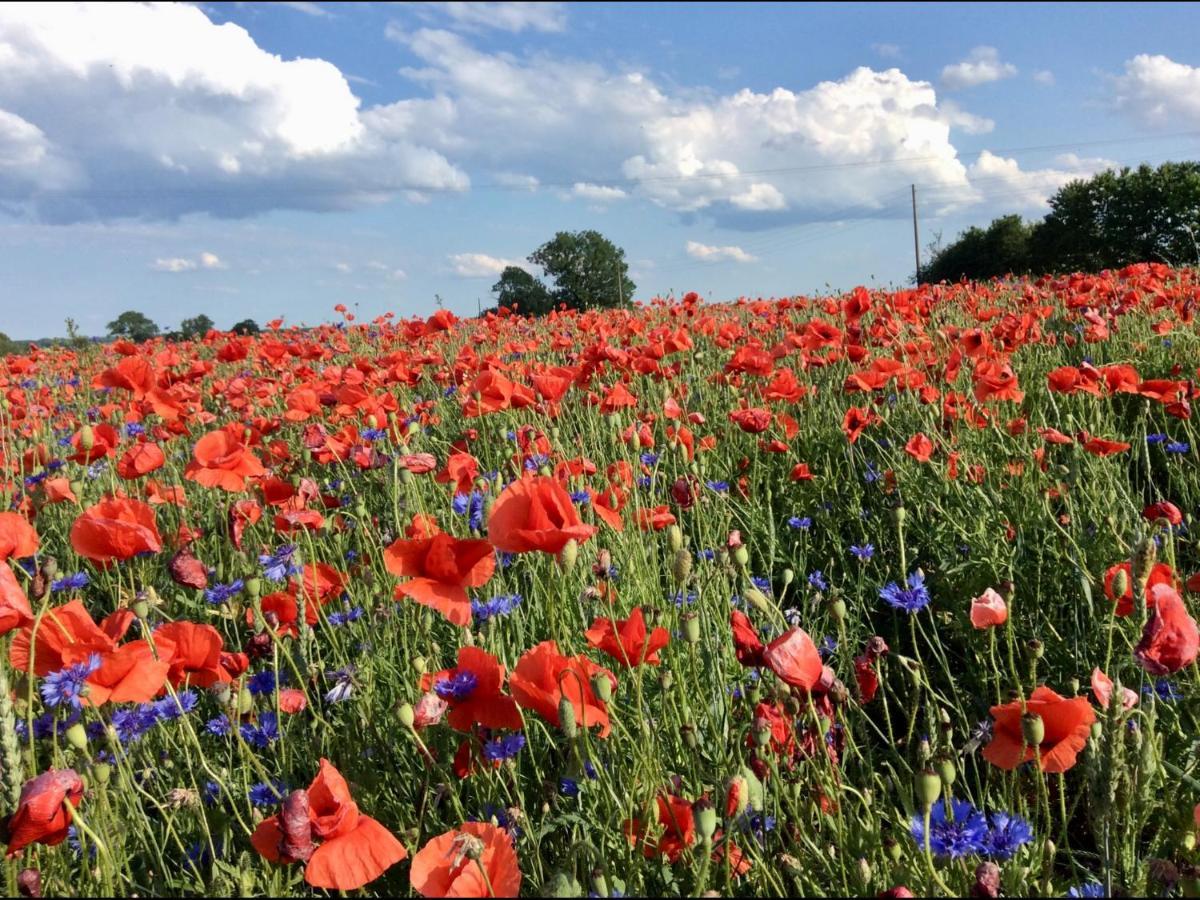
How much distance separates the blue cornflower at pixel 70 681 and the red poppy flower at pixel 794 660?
40.1 inches

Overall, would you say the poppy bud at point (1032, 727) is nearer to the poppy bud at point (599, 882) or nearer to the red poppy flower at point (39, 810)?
the poppy bud at point (599, 882)

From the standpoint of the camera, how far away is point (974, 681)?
2160 millimetres

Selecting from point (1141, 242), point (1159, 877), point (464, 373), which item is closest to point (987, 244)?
point (1141, 242)

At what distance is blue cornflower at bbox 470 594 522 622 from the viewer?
183 centimetres

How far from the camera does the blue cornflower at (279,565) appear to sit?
208 centimetres

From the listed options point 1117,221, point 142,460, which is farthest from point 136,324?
point 1117,221

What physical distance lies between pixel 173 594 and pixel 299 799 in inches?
87.8

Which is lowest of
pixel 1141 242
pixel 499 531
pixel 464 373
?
Result: pixel 499 531

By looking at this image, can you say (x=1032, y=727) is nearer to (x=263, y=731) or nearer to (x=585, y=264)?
(x=263, y=731)

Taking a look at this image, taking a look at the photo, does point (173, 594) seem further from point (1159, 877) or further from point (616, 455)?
point (1159, 877)

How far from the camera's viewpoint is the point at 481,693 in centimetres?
134

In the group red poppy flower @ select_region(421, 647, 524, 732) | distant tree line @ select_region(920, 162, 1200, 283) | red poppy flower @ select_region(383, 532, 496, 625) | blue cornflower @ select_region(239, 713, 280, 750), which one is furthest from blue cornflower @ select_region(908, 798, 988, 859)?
distant tree line @ select_region(920, 162, 1200, 283)

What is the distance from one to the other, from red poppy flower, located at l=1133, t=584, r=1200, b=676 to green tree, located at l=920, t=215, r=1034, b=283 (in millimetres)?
32911

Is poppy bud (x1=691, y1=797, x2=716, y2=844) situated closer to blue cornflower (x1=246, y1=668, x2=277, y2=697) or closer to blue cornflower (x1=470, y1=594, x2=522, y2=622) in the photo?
blue cornflower (x1=470, y1=594, x2=522, y2=622)
